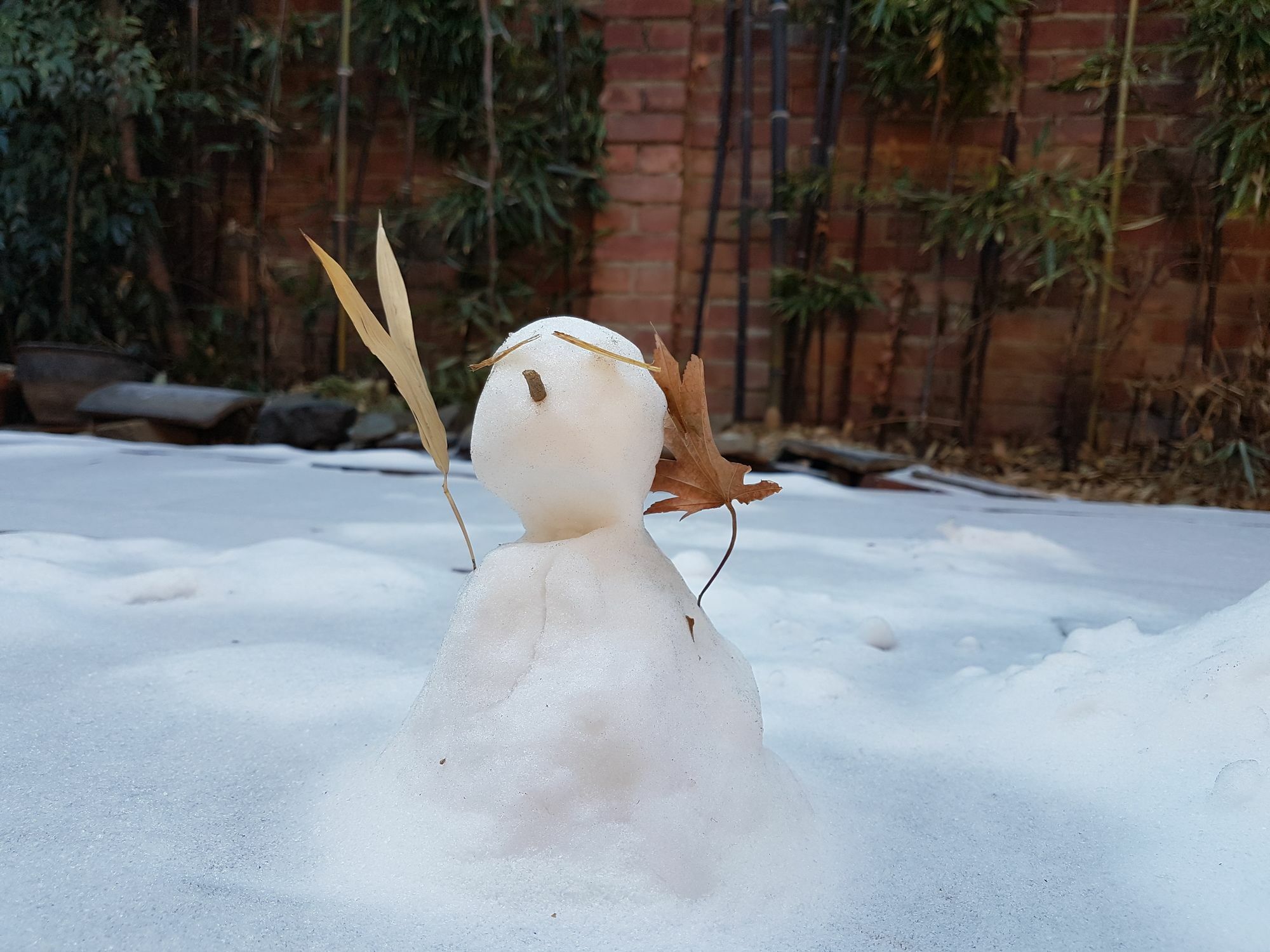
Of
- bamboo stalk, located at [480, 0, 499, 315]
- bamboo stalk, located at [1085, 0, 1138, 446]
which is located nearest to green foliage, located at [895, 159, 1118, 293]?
bamboo stalk, located at [1085, 0, 1138, 446]

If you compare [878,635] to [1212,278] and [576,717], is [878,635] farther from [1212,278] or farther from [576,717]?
[1212,278]

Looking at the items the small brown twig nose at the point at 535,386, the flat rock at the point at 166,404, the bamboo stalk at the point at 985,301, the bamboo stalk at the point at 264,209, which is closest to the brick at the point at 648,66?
the bamboo stalk at the point at 985,301

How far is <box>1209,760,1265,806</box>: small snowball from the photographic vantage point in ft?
2.23

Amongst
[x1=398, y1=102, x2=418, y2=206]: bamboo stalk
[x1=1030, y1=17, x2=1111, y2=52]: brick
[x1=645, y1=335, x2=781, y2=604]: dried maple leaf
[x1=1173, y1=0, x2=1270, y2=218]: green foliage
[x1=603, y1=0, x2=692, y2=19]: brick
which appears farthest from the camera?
[x1=398, y1=102, x2=418, y2=206]: bamboo stalk

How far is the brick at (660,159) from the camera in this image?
3811 millimetres

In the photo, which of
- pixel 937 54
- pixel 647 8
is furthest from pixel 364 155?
pixel 937 54

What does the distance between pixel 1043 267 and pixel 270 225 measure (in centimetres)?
352

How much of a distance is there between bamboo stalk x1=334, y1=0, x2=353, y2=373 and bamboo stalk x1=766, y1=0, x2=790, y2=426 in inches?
70.7

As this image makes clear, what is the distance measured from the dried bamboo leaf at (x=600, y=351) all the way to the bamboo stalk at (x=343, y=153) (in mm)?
3746

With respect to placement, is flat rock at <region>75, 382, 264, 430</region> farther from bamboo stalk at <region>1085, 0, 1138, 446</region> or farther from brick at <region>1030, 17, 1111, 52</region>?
brick at <region>1030, 17, 1111, 52</region>

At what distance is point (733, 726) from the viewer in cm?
66

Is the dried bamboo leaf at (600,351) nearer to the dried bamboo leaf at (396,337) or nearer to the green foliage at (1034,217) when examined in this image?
the dried bamboo leaf at (396,337)

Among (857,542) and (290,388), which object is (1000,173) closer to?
(857,542)

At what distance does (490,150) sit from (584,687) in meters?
3.72
